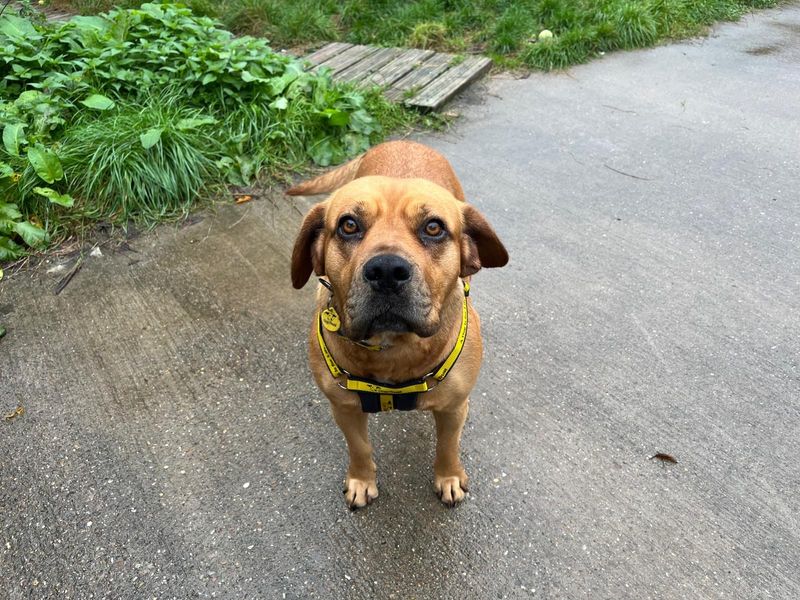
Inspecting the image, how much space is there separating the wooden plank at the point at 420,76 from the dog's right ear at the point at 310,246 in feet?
13.4

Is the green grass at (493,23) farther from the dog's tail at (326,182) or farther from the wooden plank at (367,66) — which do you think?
the dog's tail at (326,182)

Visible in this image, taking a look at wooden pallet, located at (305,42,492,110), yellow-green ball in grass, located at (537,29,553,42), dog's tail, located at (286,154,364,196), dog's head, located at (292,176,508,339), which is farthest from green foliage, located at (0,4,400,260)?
yellow-green ball in grass, located at (537,29,553,42)

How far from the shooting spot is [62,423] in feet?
9.44

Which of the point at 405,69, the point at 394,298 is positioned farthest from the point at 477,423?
the point at 405,69

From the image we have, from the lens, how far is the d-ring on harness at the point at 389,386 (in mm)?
2049

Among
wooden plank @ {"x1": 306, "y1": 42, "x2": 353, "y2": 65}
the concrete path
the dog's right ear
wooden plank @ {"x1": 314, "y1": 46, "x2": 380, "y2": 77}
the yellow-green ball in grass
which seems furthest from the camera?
the yellow-green ball in grass

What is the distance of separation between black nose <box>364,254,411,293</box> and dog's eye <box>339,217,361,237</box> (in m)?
0.29

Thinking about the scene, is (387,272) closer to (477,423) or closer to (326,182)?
(477,423)

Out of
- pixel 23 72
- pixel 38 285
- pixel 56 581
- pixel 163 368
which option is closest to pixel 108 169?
pixel 38 285

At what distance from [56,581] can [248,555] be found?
2.56 feet

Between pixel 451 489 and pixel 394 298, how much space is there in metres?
1.16

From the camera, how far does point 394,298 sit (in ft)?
5.77

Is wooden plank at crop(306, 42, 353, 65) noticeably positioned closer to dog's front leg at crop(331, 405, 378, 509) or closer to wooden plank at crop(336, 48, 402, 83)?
wooden plank at crop(336, 48, 402, 83)

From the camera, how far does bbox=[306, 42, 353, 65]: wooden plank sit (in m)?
6.79
